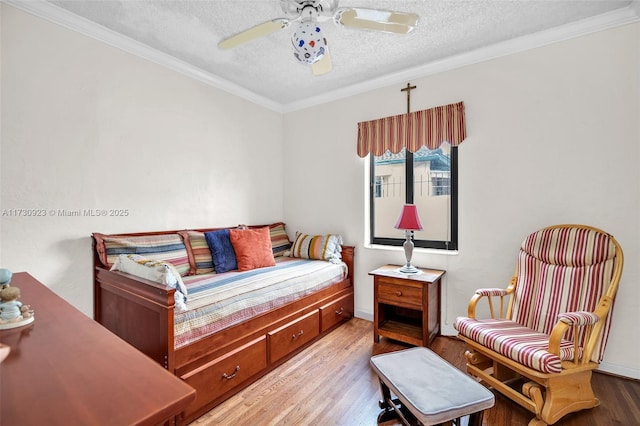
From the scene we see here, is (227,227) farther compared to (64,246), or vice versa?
(227,227)

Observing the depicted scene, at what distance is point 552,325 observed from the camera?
208cm

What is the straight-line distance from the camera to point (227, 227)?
3348 millimetres

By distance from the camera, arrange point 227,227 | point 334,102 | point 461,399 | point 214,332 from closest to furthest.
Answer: point 461,399 → point 214,332 → point 227,227 → point 334,102

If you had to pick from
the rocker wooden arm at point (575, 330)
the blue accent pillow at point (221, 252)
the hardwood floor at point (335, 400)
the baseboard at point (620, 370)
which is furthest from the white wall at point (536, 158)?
the blue accent pillow at point (221, 252)

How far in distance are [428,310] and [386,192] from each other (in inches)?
52.4

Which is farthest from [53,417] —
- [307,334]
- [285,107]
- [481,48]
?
[285,107]

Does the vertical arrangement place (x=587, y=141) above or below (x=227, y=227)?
above

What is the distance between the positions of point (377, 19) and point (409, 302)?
2.15 meters

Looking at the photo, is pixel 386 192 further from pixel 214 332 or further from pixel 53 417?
pixel 53 417

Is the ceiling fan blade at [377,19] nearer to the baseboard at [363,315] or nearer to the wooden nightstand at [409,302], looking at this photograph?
the wooden nightstand at [409,302]

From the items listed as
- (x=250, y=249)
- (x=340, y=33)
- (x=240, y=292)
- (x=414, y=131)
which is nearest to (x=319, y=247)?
(x=250, y=249)

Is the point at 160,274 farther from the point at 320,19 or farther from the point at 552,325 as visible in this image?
the point at 552,325

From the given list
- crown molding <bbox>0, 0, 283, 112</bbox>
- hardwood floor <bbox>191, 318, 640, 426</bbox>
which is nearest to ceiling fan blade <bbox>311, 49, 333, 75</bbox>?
crown molding <bbox>0, 0, 283, 112</bbox>

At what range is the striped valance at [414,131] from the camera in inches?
111
